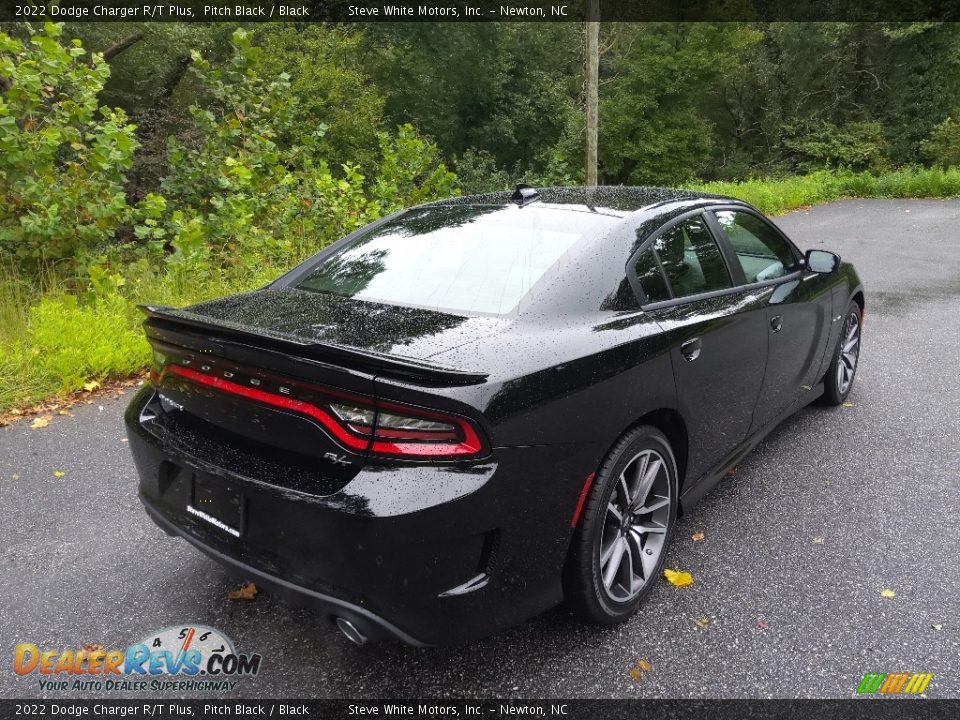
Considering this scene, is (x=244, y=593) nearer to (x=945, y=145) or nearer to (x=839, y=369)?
(x=839, y=369)

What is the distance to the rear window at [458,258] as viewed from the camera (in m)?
2.57

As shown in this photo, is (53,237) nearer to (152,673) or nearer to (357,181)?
(357,181)

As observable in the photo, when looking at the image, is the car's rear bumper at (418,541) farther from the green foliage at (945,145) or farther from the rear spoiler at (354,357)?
the green foliage at (945,145)

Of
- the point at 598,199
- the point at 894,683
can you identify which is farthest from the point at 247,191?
the point at 894,683

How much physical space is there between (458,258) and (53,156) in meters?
4.73

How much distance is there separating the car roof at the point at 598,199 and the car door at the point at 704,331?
6.9 inches

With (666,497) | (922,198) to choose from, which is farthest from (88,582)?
(922,198)

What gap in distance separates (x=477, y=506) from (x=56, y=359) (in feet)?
14.1

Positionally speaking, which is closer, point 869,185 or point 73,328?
point 73,328

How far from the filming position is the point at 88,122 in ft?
20.5

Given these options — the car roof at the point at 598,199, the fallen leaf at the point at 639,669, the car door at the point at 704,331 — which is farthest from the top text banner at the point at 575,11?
the fallen leaf at the point at 639,669

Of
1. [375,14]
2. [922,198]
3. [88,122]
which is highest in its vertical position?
[375,14]

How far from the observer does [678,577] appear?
2.83 metres

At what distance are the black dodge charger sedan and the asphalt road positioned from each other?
0.26m
